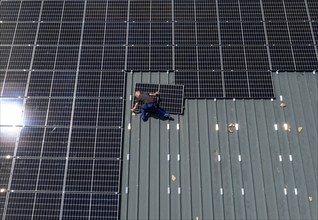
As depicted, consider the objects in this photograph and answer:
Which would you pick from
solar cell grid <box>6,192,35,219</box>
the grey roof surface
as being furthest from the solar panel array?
the grey roof surface

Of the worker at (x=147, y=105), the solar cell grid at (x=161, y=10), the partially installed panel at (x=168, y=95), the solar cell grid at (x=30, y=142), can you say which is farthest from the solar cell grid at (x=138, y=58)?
the solar cell grid at (x=30, y=142)

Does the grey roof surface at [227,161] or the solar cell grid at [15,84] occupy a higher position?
the solar cell grid at [15,84]

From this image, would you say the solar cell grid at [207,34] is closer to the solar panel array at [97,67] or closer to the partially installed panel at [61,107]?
the solar panel array at [97,67]

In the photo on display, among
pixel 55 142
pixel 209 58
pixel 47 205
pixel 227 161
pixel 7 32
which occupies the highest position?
pixel 7 32

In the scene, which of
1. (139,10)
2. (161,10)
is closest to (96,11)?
(139,10)

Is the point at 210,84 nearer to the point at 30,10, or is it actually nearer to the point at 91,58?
the point at 91,58

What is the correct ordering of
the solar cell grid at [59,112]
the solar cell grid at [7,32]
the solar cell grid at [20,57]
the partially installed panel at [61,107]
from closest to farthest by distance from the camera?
the partially installed panel at [61,107]
the solar cell grid at [59,112]
the solar cell grid at [20,57]
the solar cell grid at [7,32]

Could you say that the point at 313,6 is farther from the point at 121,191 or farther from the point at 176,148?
the point at 121,191
